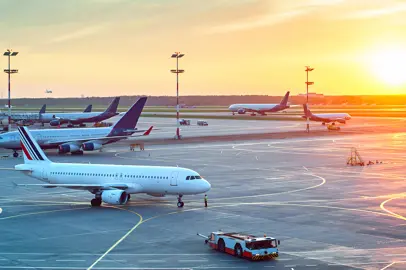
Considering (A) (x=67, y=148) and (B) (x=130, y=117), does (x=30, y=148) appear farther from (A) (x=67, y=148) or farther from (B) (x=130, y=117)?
(B) (x=130, y=117)

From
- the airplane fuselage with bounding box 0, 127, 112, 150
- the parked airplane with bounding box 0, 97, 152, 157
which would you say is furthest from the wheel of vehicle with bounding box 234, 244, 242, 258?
the airplane fuselage with bounding box 0, 127, 112, 150

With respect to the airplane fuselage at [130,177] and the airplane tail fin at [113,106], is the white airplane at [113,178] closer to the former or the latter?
the airplane fuselage at [130,177]

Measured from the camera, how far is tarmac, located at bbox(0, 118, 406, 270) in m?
38.1

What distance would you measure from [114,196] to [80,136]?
53.7m

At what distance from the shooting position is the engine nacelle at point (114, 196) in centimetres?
5522

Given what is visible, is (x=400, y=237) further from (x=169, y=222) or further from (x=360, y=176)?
(x=360, y=176)

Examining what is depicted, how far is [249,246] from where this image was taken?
1495 inches

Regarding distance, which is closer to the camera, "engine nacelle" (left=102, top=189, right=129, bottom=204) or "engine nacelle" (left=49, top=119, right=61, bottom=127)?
"engine nacelle" (left=102, top=189, right=129, bottom=204)

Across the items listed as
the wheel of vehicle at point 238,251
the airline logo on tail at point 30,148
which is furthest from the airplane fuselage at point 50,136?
the wheel of vehicle at point 238,251

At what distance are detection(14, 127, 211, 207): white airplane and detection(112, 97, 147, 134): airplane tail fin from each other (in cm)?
4556

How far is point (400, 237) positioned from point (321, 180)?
103 ft

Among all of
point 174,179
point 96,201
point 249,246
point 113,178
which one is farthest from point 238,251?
point 96,201

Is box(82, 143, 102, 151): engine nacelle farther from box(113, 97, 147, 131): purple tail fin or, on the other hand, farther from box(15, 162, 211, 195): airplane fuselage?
box(15, 162, 211, 195): airplane fuselage

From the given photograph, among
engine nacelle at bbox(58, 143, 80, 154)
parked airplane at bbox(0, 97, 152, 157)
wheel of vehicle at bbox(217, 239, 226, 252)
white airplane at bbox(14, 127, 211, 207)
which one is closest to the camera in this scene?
wheel of vehicle at bbox(217, 239, 226, 252)
